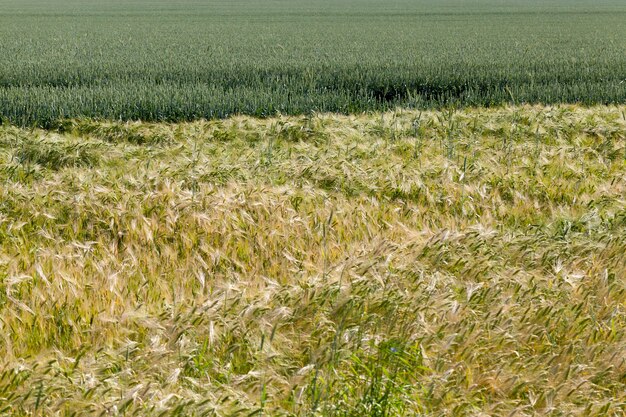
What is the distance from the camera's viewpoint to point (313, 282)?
368 centimetres

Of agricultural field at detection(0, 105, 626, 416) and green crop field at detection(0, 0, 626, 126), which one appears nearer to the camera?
agricultural field at detection(0, 105, 626, 416)

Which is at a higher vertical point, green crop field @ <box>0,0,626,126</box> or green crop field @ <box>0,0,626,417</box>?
green crop field @ <box>0,0,626,417</box>

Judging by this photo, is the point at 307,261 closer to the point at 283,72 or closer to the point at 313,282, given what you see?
the point at 313,282

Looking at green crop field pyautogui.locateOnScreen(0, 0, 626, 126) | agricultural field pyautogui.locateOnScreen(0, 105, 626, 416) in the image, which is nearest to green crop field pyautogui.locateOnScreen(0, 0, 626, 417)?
agricultural field pyautogui.locateOnScreen(0, 105, 626, 416)

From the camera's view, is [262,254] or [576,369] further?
[262,254]

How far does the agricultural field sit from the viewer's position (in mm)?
2695

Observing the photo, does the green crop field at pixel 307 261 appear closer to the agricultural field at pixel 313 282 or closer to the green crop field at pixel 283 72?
the agricultural field at pixel 313 282

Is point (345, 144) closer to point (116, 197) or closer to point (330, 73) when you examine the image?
point (116, 197)

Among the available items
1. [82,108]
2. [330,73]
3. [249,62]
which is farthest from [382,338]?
[249,62]

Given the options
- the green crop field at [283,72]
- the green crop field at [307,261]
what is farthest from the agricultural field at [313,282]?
the green crop field at [283,72]

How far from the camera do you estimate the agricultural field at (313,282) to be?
2.70 m

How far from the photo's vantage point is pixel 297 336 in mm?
3170

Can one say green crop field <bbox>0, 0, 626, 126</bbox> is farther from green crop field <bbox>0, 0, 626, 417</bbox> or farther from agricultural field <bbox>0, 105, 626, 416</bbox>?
agricultural field <bbox>0, 105, 626, 416</bbox>

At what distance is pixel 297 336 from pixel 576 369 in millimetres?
1223
